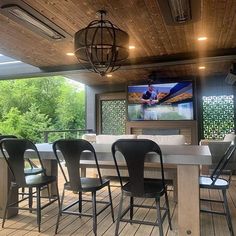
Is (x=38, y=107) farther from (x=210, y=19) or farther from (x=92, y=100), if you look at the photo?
(x=210, y=19)

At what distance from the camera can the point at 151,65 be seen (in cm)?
551

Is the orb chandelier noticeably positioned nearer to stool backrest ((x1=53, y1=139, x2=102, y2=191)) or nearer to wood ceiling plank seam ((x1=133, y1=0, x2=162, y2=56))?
wood ceiling plank seam ((x1=133, y1=0, x2=162, y2=56))

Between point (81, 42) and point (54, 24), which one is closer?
point (81, 42)

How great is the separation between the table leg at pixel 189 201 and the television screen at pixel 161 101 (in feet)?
17.6

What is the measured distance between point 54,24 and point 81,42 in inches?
45.9

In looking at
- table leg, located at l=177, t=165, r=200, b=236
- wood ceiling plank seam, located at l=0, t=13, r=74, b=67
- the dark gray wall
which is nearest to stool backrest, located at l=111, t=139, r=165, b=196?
table leg, located at l=177, t=165, r=200, b=236

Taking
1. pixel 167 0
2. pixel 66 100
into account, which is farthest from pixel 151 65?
pixel 66 100

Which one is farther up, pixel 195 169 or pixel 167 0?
pixel 167 0

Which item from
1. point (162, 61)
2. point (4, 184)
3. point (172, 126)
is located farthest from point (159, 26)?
point (172, 126)

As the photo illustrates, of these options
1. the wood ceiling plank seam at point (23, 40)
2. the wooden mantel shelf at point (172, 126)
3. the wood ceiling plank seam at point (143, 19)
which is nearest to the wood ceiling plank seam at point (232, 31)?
the wood ceiling plank seam at point (143, 19)

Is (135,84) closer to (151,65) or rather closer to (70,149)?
(151,65)

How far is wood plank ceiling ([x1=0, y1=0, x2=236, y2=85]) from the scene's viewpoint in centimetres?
311

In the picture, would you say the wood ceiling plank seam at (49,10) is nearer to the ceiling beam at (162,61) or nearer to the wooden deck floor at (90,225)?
the ceiling beam at (162,61)

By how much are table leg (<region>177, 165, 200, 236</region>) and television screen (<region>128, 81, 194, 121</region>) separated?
5379 mm
